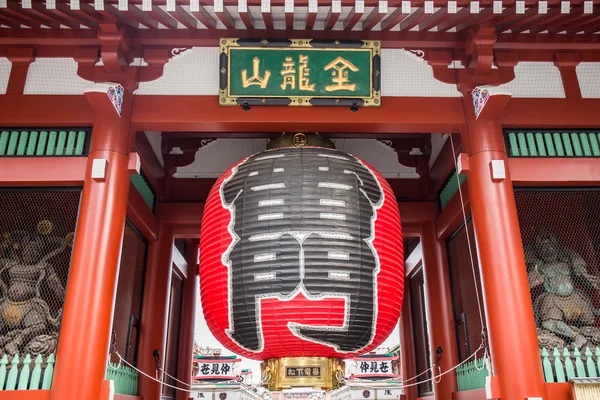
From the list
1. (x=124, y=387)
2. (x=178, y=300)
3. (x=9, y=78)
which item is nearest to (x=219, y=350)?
(x=178, y=300)

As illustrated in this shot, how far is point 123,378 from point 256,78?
3277mm

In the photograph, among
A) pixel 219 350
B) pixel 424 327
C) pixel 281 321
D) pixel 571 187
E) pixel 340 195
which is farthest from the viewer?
pixel 219 350

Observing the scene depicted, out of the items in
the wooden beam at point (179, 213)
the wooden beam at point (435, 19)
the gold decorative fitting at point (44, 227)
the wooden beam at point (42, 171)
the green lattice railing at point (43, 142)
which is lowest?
the gold decorative fitting at point (44, 227)

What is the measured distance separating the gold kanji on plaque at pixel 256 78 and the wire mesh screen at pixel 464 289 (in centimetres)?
262

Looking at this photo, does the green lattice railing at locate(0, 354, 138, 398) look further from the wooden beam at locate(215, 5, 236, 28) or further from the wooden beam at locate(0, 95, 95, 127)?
the wooden beam at locate(215, 5, 236, 28)

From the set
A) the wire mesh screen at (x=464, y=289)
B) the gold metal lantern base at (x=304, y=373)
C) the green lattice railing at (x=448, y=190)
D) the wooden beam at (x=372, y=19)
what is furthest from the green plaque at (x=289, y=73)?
the gold metal lantern base at (x=304, y=373)

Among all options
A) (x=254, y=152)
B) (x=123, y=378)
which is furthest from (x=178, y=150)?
(x=123, y=378)

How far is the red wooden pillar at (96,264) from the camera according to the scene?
3.67m

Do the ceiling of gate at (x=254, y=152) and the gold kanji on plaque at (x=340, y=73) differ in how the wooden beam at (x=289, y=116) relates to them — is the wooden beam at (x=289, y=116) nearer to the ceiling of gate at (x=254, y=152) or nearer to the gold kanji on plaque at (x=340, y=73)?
the gold kanji on plaque at (x=340, y=73)

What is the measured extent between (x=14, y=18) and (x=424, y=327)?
6.48 m

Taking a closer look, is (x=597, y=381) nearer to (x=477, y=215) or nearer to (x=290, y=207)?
(x=477, y=215)

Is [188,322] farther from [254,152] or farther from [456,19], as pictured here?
[456,19]

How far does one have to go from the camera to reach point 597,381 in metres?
3.79

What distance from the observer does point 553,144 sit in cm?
470
